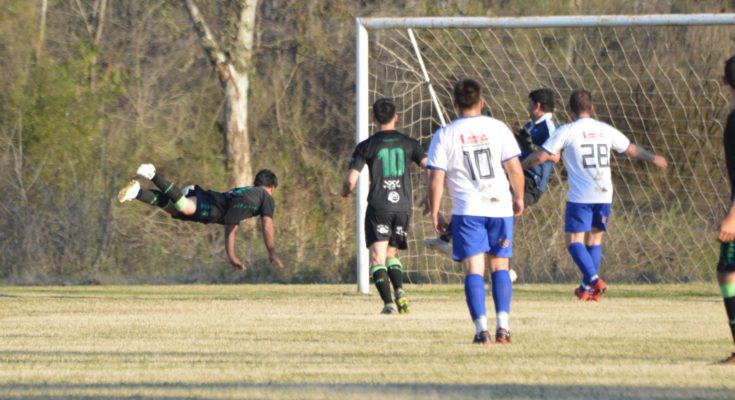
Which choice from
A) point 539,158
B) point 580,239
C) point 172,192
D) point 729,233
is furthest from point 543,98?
point 729,233

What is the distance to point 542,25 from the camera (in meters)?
15.6

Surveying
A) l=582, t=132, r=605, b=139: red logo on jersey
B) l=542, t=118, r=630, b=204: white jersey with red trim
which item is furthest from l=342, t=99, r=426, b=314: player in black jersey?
l=582, t=132, r=605, b=139: red logo on jersey

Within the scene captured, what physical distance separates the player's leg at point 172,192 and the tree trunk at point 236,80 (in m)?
9.03

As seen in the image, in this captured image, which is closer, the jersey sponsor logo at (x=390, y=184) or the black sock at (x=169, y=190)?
the jersey sponsor logo at (x=390, y=184)

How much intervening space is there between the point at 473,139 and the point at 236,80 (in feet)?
50.7

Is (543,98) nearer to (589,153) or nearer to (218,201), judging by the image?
(589,153)

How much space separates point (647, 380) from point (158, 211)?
630 inches

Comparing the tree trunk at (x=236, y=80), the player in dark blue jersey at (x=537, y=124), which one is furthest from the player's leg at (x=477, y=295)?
the tree trunk at (x=236, y=80)

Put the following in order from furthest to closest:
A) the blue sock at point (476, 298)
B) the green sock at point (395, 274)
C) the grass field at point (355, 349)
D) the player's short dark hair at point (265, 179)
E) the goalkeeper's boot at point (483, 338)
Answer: the player's short dark hair at point (265, 179)
the green sock at point (395, 274)
the blue sock at point (476, 298)
the goalkeeper's boot at point (483, 338)
the grass field at point (355, 349)

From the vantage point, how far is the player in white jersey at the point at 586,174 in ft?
44.2

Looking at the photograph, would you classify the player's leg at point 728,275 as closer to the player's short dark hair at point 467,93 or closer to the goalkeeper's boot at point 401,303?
the player's short dark hair at point 467,93

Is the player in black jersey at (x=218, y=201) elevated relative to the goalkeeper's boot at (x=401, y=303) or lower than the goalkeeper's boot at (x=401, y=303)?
elevated

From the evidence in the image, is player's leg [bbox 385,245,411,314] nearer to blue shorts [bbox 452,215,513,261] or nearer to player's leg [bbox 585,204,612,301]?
player's leg [bbox 585,204,612,301]

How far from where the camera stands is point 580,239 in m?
13.9
